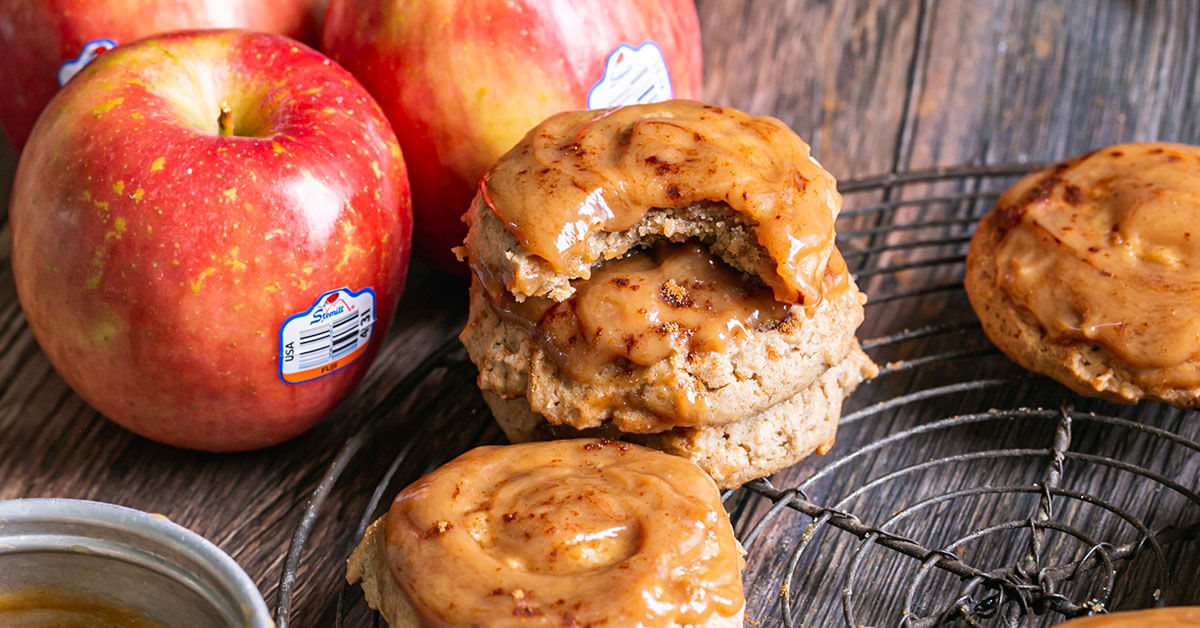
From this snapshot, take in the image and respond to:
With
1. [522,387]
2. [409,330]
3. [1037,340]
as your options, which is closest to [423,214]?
[409,330]

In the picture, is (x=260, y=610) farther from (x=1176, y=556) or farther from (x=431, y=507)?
(x=1176, y=556)

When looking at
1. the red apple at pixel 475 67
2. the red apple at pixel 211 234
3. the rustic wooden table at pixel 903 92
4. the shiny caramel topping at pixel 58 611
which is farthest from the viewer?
the rustic wooden table at pixel 903 92

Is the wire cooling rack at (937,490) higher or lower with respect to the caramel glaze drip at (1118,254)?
lower

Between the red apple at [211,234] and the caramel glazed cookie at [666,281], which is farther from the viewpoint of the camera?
the red apple at [211,234]

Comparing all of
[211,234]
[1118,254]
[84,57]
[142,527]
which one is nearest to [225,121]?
[211,234]

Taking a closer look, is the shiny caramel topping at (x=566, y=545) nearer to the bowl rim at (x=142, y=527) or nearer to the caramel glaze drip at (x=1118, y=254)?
the bowl rim at (x=142, y=527)

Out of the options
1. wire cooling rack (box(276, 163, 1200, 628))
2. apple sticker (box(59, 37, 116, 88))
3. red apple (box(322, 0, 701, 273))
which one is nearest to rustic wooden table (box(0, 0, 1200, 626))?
wire cooling rack (box(276, 163, 1200, 628))

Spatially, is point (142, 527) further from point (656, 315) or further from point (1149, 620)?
point (1149, 620)

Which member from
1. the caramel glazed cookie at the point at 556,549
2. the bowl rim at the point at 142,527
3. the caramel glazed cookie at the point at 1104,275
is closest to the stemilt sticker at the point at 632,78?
the caramel glazed cookie at the point at 1104,275
